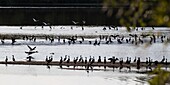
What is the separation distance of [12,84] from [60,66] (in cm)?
705

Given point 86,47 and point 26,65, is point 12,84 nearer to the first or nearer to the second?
point 26,65

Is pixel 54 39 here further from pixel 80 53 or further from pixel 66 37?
pixel 80 53

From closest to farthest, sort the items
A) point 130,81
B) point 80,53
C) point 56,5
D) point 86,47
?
point 130,81
point 80,53
point 86,47
point 56,5

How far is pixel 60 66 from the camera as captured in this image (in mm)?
39562

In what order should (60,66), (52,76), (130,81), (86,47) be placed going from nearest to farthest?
1. (130,81)
2. (52,76)
3. (60,66)
4. (86,47)

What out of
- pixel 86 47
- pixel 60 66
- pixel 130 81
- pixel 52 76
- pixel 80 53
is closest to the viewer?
pixel 130 81

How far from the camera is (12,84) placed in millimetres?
33125

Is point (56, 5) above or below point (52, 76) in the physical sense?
above

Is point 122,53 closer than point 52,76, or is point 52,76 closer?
point 52,76

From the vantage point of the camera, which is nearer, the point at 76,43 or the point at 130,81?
the point at 130,81

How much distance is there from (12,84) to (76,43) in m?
29.4

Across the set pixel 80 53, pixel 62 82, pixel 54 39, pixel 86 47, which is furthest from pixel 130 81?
pixel 54 39

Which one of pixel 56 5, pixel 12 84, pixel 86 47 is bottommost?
pixel 12 84

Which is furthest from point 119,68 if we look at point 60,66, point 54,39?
point 54,39
